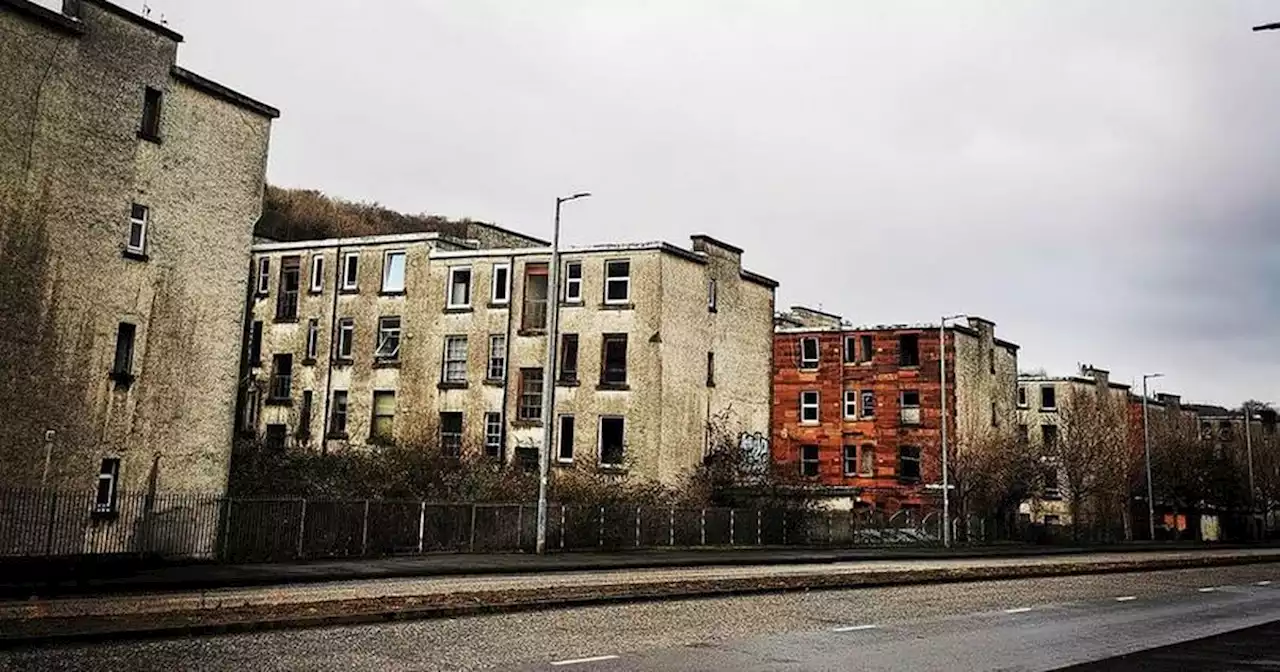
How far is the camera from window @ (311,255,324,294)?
180 ft

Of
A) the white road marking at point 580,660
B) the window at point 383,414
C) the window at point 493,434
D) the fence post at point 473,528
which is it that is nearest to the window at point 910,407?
the window at point 493,434

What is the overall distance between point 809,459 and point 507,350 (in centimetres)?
2496

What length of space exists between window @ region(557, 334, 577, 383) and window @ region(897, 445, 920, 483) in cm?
2405

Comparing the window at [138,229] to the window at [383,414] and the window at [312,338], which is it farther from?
the window at [312,338]

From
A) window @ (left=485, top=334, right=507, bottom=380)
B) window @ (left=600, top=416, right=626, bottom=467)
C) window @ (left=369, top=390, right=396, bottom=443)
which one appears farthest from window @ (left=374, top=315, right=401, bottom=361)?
window @ (left=600, top=416, right=626, bottom=467)

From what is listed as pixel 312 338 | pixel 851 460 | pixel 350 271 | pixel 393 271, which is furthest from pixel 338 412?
pixel 851 460

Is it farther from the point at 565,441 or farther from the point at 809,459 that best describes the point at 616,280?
the point at 809,459

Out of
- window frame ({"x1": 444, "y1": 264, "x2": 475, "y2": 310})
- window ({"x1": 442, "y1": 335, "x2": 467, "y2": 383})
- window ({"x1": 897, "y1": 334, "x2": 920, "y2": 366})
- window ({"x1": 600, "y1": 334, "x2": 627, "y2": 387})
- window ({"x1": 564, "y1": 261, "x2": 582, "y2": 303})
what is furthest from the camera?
window ({"x1": 897, "y1": 334, "x2": 920, "y2": 366})

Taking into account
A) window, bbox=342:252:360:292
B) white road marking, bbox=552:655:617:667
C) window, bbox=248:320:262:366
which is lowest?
white road marking, bbox=552:655:617:667

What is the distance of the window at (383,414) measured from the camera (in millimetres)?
52719

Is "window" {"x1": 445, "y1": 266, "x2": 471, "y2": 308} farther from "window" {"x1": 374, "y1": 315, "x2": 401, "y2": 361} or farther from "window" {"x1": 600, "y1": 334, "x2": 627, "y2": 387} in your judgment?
"window" {"x1": 600, "y1": 334, "x2": 627, "y2": 387}

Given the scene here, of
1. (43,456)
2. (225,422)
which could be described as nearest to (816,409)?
(225,422)

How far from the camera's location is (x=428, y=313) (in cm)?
5300

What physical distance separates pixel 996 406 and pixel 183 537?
54406 millimetres
